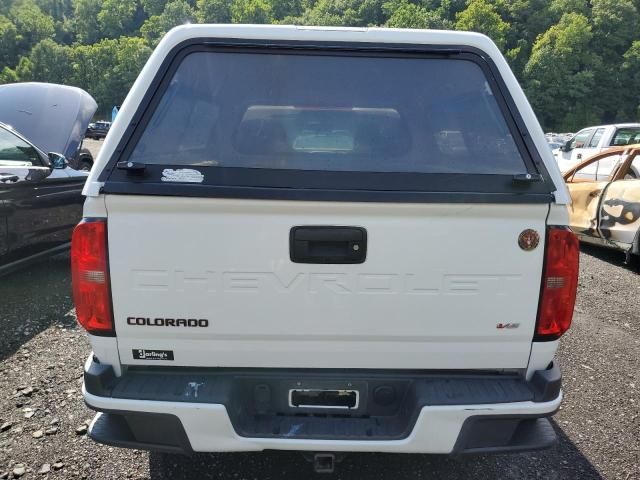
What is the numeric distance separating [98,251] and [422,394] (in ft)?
4.62

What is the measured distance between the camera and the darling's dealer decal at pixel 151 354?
77.4 inches

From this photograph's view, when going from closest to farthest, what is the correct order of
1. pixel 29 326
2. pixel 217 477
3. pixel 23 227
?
pixel 217 477 → pixel 29 326 → pixel 23 227

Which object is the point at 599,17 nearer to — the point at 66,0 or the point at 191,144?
the point at 191,144

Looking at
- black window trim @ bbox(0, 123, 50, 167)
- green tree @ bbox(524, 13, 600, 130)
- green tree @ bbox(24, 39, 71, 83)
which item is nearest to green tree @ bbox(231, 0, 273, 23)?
green tree @ bbox(24, 39, 71, 83)

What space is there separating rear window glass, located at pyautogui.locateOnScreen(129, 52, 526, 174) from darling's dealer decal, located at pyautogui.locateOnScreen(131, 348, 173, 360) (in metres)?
0.80

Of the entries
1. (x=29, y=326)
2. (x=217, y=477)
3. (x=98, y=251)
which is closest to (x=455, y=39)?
(x=98, y=251)

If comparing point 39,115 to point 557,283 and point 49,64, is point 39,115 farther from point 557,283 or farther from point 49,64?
point 49,64

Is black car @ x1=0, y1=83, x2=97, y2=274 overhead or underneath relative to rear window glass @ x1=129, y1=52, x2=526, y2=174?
underneath

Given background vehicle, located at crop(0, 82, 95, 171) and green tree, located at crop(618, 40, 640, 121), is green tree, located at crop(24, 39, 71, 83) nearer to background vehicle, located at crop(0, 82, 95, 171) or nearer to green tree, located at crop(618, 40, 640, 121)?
green tree, located at crop(618, 40, 640, 121)

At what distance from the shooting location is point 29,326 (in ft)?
13.7

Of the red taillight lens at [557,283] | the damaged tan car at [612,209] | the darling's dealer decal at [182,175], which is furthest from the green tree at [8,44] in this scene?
the red taillight lens at [557,283]

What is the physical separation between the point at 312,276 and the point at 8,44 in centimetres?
12589

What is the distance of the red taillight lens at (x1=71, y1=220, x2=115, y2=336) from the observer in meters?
1.86

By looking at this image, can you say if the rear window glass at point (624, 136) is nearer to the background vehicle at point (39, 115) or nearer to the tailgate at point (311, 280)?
the background vehicle at point (39, 115)
